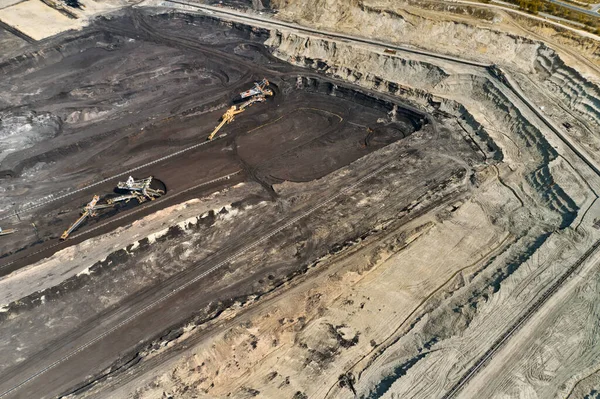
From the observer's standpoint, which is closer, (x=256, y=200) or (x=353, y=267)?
(x=353, y=267)

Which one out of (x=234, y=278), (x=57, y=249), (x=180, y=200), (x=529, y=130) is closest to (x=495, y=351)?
(x=234, y=278)

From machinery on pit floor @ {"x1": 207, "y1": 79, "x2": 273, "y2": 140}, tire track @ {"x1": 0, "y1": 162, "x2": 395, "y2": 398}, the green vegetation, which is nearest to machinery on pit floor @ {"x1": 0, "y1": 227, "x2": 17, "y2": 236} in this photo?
tire track @ {"x1": 0, "y1": 162, "x2": 395, "y2": 398}

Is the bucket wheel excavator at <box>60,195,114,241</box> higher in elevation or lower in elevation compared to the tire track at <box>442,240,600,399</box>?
lower

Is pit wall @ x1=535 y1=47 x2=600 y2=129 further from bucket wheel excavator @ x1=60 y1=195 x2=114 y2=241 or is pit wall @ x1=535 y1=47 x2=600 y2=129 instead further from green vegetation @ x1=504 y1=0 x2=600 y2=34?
bucket wheel excavator @ x1=60 y1=195 x2=114 y2=241

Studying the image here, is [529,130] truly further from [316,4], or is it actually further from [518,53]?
[316,4]

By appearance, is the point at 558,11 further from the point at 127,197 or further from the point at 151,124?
the point at 127,197

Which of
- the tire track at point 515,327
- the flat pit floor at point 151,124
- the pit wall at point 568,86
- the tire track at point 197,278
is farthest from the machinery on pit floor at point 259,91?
the tire track at point 515,327
